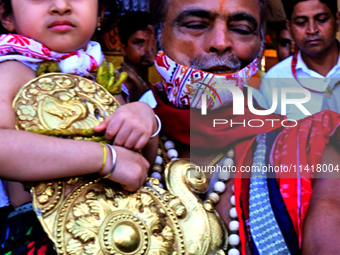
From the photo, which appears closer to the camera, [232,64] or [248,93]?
[232,64]

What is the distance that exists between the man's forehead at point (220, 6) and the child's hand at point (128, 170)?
0.71 meters

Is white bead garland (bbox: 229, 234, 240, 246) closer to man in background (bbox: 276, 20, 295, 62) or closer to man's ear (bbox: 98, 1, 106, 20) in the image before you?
man's ear (bbox: 98, 1, 106, 20)

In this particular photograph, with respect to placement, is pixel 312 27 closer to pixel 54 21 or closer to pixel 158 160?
pixel 158 160

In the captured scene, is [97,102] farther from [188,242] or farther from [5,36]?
[188,242]

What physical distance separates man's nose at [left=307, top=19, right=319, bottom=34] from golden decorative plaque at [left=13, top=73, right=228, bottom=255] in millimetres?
2291

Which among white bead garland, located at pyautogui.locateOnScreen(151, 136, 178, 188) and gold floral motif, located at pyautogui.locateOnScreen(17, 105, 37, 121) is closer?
gold floral motif, located at pyautogui.locateOnScreen(17, 105, 37, 121)

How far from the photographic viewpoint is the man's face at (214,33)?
1645mm

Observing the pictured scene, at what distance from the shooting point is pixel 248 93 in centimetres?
181

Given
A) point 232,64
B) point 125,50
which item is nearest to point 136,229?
point 232,64

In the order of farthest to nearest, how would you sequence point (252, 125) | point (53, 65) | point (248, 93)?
1. point (248, 93)
2. point (252, 125)
3. point (53, 65)

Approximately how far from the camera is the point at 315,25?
330 cm

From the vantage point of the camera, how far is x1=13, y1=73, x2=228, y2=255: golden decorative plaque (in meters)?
1.23

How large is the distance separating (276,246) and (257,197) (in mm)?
181

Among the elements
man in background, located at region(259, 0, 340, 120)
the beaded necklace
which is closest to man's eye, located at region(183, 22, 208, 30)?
the beaded necklace
